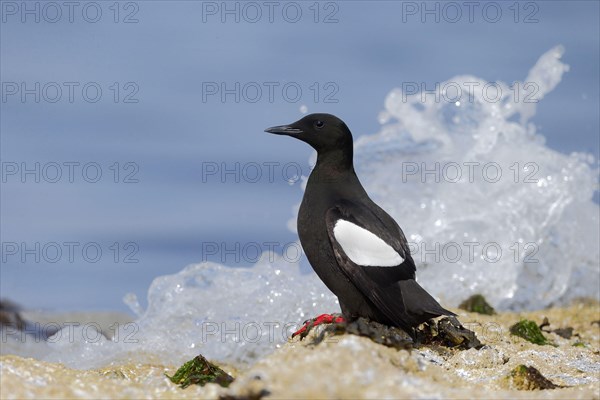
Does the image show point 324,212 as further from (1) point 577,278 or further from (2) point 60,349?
(1) point 577,278

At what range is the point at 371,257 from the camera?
699 cm

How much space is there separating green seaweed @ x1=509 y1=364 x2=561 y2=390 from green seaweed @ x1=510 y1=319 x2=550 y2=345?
3242 millimetres

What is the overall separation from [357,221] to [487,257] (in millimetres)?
9440

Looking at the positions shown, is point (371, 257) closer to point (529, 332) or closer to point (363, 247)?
point (363, 247)

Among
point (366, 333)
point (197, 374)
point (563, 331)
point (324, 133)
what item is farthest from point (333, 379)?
point (563, 331)

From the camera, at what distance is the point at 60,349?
1201cm

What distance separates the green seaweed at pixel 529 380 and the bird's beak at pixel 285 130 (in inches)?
126

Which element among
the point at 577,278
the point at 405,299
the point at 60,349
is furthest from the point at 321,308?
the point at 577,278

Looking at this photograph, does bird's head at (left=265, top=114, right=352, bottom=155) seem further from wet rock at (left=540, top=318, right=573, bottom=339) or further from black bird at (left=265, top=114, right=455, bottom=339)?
wet rock at (left=540, top=318, right=573, bottom=339)

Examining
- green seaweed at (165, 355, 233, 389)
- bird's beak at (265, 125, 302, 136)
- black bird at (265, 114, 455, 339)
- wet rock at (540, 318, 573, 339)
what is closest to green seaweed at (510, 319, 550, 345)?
wet rock at (540, 318, 573, 339)

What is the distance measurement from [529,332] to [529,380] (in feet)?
11.6

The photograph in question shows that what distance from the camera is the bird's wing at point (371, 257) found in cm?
692

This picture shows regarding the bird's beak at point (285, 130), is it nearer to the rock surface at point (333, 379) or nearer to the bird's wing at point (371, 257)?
the bird's wing at point (371, 257)

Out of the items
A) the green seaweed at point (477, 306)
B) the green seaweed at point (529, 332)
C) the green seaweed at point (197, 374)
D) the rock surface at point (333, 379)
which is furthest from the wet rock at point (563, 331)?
the green seaweed at point (197, 374)
